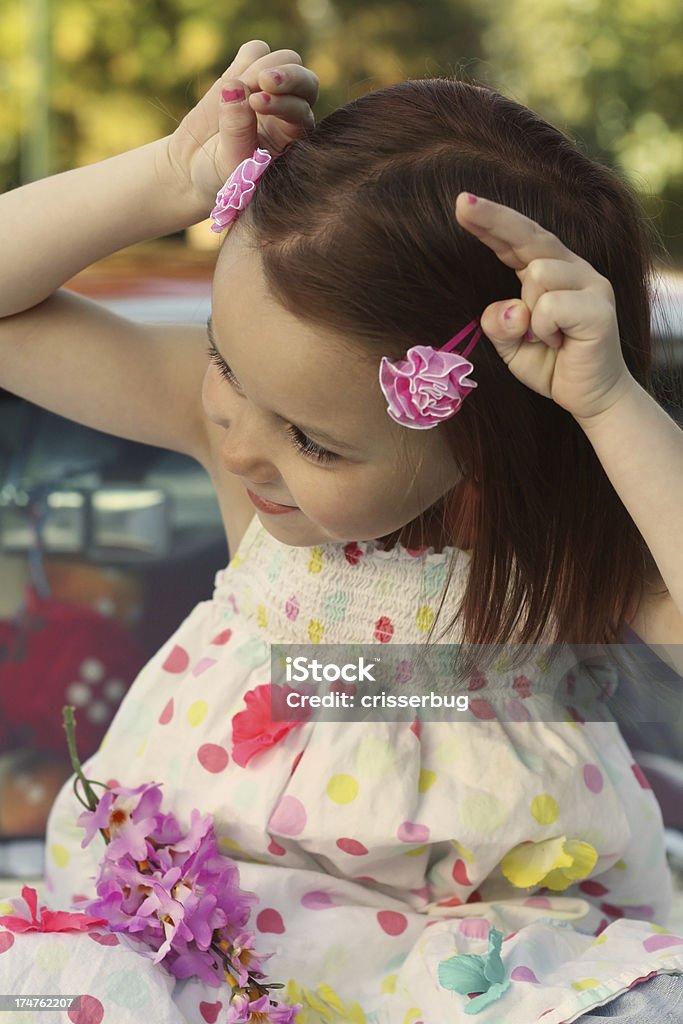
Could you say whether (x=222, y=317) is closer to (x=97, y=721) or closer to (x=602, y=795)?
(x=602, y=795)

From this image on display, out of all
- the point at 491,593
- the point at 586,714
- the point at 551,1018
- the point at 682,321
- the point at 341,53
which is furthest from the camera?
the point at 341,53

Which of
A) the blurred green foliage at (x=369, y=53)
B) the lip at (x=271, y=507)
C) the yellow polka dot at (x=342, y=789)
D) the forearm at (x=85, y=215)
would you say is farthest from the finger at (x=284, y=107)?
the blurred green foliage at (x=369, y=53)

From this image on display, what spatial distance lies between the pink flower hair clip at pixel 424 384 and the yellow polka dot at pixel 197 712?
0.35 meters

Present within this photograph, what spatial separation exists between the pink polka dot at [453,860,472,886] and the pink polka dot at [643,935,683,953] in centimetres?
14

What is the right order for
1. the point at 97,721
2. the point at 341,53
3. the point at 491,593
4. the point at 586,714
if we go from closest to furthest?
Answer: 1. the point at 491,593
2. the point at 586,714
3. the point at 97,721
4. the point at 341,53

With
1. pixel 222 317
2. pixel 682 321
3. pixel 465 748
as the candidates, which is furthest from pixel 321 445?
pixel 682 321

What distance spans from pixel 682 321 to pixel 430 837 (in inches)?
21.4

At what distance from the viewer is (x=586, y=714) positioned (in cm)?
97

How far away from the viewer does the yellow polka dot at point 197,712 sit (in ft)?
3.09

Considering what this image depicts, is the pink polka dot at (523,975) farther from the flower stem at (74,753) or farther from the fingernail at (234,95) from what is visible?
the fingernail at (234,95)

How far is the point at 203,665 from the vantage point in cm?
99

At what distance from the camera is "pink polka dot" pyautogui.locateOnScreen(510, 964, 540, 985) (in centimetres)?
78

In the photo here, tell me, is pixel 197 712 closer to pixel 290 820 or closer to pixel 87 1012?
pixel 290 820

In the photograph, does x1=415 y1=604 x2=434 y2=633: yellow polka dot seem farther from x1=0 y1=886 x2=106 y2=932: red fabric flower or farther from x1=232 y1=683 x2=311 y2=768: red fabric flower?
x1=0 y1=886 x2=106 y2=932: red fabric flower
